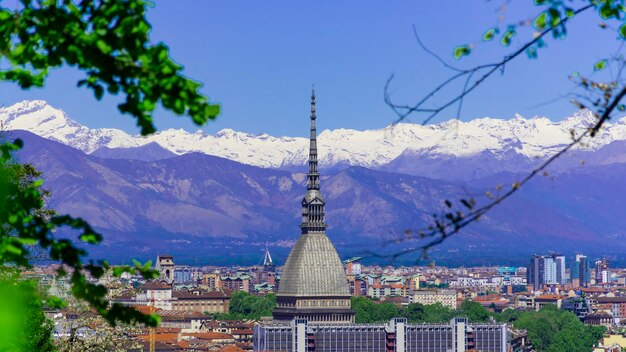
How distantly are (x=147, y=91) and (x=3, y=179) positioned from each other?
2.82 feet

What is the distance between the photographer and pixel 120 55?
8.38 m

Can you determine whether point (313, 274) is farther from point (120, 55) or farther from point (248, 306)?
point (120, 55)

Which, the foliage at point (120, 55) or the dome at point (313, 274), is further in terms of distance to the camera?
the dome at point (313, 274)

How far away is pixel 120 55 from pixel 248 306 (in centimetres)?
17533

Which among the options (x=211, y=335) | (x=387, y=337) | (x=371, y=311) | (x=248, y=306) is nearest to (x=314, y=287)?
(x=211, y=335)

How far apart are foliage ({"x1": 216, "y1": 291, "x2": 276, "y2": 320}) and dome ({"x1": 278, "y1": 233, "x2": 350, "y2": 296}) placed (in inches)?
1103

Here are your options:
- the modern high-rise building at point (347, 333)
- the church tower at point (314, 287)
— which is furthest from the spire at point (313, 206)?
the modern high-rise building at point (347, 333)

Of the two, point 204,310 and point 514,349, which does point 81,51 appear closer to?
point 514,349

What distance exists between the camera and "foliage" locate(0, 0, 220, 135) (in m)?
8.36

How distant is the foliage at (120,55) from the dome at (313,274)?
13235cm

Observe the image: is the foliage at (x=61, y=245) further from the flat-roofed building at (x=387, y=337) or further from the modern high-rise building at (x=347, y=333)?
the flat-roofed building at (x=387, y=337)

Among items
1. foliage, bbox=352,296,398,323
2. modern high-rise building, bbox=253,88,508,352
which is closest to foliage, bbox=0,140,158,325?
modern high-rise building, bbox=253,88,508,352

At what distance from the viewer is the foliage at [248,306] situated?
17550cm

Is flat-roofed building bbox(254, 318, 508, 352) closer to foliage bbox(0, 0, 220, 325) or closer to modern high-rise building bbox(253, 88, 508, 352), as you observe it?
modern high-rise building bbox(253, 88, 508, 352)
